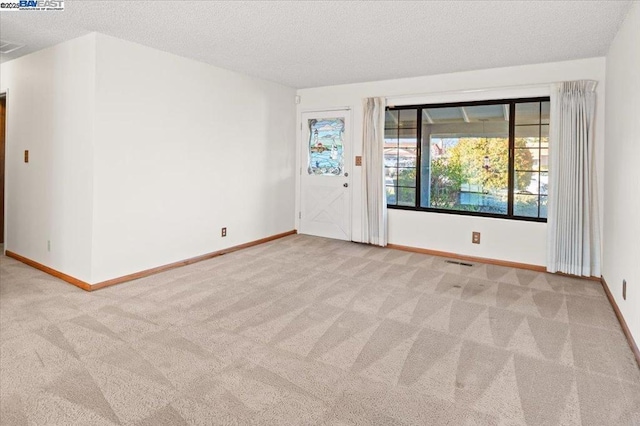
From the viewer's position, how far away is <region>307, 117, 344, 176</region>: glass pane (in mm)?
6164

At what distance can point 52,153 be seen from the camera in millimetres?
4094

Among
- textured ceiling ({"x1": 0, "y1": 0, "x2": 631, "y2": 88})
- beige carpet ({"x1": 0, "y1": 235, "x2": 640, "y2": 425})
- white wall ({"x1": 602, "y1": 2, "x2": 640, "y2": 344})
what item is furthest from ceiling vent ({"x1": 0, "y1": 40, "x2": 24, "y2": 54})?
white wall ({"x1": 602, "y1": 2, "x2": 640, "y2": 344})

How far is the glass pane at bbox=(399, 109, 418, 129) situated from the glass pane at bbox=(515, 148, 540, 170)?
4.60 ft

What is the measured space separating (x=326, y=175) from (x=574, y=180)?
11.1 feet

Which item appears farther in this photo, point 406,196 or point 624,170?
point 406,196

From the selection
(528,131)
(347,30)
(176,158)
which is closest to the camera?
(347,30)

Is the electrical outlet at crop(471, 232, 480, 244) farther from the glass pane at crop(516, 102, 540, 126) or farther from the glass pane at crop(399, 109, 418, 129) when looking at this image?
the glass pane at crop(399, 109, 418, 129)

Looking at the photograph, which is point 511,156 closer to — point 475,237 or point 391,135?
point 475,237

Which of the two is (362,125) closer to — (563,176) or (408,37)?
(408,37)

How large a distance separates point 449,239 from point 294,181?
2.67 meters

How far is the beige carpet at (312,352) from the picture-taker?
6.52ft

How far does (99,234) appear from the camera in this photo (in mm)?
Answer: 3771

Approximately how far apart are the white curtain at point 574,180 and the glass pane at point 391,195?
2.04 meters

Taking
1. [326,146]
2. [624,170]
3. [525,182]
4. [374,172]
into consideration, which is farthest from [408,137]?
[624,170]
